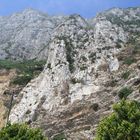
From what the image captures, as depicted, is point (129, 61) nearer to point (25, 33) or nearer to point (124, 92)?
point (124, 92)

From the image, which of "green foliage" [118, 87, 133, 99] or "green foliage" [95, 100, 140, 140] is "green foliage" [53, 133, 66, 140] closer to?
"green foliage" [118, 87, 133, 99]

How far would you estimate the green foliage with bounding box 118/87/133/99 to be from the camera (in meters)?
54.4

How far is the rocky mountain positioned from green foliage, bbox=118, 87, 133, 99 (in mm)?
318

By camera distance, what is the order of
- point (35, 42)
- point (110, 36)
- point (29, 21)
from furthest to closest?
1. point (29, 21)
2. point (35, 42)
3. point (110, 36)

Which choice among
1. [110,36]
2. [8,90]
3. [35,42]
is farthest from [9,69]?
[35,42]

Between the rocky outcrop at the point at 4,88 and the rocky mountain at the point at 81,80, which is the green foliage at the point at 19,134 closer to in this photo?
the rocky mountain at the point at 81,80

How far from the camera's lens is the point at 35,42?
123562 mm

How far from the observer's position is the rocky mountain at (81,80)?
56.1 m

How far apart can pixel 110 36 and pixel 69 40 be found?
8102 millimetres

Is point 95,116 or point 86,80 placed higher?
point 86,80

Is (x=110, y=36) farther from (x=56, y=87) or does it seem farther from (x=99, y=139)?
(x=99, y=139)

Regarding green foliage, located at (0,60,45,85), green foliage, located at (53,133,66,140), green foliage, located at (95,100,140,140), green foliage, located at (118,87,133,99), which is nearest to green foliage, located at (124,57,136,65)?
green foliage, located at (118,87,133,99)

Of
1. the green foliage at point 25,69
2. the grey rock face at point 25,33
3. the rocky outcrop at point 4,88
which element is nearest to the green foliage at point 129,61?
the green foliage at point 25,69

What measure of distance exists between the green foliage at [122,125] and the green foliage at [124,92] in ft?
62.1
